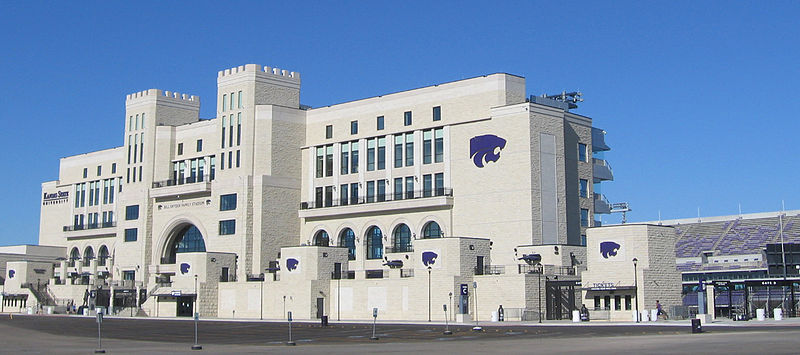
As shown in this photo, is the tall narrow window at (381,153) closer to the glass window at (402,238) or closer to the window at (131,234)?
the glass window at (402,238)

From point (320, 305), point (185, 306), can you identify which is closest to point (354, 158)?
point (320, 305)

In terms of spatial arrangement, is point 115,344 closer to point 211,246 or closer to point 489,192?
point 489,192

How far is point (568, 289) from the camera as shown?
7206cm

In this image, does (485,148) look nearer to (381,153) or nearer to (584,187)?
(584,187)

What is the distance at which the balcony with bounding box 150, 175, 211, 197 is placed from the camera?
3871 inches

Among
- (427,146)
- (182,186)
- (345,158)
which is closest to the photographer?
(427,146)

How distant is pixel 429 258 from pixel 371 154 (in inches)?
851

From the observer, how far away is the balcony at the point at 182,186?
9831 cm

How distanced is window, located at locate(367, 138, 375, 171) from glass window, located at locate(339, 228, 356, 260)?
6.63m

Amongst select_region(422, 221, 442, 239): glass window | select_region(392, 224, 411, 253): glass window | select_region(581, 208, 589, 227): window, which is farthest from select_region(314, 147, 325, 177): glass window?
select_region(581, 208, 589, 227): window

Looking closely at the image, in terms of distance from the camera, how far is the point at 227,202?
3775 inches

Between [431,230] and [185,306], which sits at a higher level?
[431,230]

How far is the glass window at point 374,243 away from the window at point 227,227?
1425 centimetres

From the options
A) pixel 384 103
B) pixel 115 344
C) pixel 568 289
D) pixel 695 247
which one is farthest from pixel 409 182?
pixel 695 247
